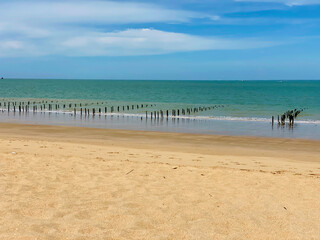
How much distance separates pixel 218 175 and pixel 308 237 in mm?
5134

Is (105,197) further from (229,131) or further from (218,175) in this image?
(229,131)

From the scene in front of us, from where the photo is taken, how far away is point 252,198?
9523 millimetres

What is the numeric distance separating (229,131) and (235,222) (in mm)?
23776

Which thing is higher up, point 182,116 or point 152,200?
point 152,200

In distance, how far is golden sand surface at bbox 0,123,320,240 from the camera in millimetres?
7102

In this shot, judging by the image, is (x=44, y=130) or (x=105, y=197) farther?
(x=44, y=130)

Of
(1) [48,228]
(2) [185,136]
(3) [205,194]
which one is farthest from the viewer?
(2) [185,136]

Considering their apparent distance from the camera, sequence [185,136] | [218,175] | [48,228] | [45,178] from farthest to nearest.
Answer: [185,136] → [218,175] → [45,178] → [48,228]

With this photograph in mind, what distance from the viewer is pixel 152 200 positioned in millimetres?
9023

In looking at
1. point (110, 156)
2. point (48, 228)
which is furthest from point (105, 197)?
point (110, 156)

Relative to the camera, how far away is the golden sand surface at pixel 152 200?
23.3 ft

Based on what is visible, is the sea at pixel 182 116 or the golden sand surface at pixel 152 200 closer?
the golden sand surface at pixel 152 200

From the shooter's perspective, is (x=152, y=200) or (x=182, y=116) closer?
(x=152, y=200)

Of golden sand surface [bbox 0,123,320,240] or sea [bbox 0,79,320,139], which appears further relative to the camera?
sea [bbox 0,79,320,139]
